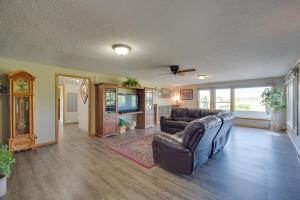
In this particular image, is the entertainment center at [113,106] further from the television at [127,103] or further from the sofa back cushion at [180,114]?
the sofa back cushion at [180,114]

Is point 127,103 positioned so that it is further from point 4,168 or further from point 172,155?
point 4,168

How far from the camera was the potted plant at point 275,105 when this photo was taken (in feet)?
18.5

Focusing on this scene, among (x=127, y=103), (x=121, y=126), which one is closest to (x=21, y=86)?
(x=121, y=126)

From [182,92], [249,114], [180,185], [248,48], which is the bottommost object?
[180,185]

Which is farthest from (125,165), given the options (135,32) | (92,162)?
(135,32)

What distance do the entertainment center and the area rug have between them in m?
1.14

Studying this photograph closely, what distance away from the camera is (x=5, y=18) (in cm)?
184

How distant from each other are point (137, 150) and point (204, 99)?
6239mm

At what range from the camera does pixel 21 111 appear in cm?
368

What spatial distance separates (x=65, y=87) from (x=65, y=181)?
6807 millimetres

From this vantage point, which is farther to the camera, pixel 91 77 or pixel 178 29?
pixel 91 77

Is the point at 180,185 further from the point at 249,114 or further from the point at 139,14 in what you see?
the point at 249,114

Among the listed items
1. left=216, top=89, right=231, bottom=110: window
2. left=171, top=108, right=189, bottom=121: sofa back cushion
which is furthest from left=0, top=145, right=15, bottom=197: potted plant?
left=216, top=89, right=231, bottom=110: window

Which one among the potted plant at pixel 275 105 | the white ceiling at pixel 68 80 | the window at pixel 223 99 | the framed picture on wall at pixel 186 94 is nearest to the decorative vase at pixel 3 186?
the white ceiling at pixel 68 80
